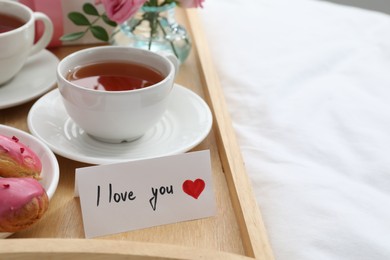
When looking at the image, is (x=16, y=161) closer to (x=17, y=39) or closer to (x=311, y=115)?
(x=17, y=39)

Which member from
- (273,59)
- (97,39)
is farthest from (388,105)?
(97,39)

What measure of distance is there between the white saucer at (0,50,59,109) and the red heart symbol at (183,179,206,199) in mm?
259

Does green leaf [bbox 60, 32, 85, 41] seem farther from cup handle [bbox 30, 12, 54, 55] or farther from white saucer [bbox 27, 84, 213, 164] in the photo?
white saucer [bbox 27, 84, 213, 164]

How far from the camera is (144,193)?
1.80 ft

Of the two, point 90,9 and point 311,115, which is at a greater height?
point 90,9

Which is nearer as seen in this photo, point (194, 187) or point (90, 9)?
point (194, 187)

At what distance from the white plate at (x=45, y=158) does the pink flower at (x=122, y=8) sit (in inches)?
Answer: 8.2

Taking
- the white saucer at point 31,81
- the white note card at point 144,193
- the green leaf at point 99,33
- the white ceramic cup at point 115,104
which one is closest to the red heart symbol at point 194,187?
the white note card at point 144,193

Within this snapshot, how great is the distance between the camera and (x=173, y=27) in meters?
0.88

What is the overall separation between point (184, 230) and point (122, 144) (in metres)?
0.14

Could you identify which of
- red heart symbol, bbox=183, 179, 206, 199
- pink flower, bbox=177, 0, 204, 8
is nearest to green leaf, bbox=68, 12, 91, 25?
pink flower, bbox=177, 0, 204, 8

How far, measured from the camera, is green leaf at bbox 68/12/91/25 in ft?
2.71

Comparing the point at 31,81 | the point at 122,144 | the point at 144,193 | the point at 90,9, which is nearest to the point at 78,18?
the point at 90,9

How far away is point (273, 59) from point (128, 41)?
0.79 feet
